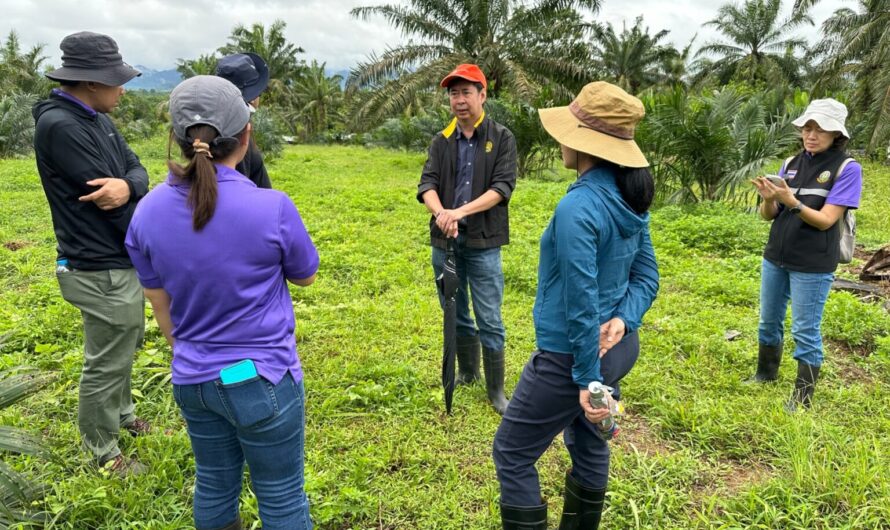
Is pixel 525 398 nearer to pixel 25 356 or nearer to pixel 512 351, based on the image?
pixel 512 351

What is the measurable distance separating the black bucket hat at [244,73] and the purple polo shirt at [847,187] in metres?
3.32

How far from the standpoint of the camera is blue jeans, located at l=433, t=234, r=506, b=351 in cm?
351

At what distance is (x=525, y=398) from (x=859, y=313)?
4.30m

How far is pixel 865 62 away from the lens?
18.9m

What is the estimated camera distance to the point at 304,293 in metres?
5.66

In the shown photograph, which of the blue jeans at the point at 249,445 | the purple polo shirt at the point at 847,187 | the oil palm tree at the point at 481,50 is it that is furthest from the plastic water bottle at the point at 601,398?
the oil palm tree at the point at 481,50

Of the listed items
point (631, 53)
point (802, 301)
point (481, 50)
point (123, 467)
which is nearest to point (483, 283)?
point (802, 301)

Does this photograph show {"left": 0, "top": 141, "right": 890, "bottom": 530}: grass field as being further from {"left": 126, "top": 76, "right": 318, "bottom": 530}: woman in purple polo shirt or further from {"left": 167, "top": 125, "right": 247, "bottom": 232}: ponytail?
{"left": 167, "top": 125, "right": 247, "bottom": 232}: ponytail

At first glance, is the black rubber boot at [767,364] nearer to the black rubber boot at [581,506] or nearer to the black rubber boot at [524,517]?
the black rubber boot at [581,506]

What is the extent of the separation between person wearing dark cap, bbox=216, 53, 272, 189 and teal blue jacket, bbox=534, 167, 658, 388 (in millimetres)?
1607

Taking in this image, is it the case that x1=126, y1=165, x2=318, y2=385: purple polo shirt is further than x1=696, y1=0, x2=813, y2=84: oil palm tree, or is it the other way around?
x1=696, y1=0, x2=813, y2=84: oil palm tree

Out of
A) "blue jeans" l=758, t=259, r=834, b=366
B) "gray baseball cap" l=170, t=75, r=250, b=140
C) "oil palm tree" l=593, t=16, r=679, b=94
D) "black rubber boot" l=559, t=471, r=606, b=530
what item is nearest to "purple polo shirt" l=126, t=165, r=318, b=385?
"gray baseball cap" l=170, t=75, r=250, b=140

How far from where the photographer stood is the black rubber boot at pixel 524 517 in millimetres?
2102

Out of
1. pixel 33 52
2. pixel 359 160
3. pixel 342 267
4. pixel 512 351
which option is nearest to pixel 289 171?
pixel 359 160
